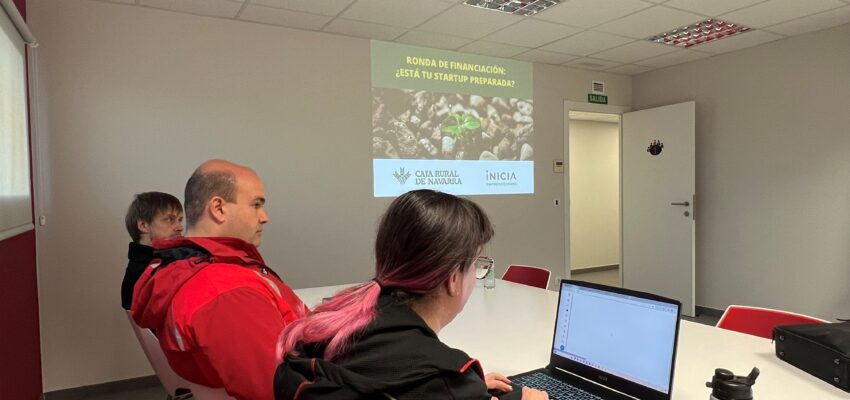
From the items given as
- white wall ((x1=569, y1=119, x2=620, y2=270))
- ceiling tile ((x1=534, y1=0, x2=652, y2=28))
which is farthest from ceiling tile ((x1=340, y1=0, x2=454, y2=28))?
white wall ((x1=569, y1=119, x2=620, y2=270))

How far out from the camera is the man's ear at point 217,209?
158 centimetres

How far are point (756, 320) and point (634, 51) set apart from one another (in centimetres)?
325

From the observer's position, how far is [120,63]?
3.23m

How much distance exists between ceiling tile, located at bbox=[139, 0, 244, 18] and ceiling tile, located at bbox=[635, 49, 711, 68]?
3799 mm

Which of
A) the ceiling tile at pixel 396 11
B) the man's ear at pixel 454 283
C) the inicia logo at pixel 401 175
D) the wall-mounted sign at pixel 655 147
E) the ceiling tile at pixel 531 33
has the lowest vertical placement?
the man's ear at pixel 454 283

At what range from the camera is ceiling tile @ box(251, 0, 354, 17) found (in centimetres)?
320

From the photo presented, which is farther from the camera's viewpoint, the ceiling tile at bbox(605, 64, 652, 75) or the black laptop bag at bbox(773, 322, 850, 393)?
the ceiling tile at bbox(605, 64, 652, 75)

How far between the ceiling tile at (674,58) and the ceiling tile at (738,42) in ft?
0.36

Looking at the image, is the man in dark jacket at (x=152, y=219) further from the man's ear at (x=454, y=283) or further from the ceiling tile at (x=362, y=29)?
the man's ear at (x=454, y=283)

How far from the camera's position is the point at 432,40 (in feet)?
13.4

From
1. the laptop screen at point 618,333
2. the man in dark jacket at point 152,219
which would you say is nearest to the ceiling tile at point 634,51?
the laptop screen at point 618,333

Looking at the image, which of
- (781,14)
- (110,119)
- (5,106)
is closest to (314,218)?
(110,119)

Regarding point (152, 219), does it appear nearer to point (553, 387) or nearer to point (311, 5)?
point (311, 5)

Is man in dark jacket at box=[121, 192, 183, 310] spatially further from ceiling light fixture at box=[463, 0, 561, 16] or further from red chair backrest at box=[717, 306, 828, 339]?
red chair backrest at box=[717, 306, 828, 339]
